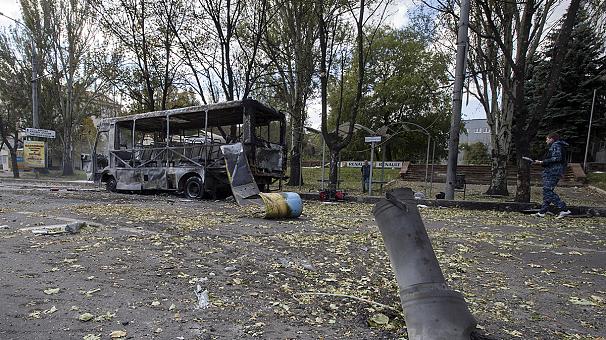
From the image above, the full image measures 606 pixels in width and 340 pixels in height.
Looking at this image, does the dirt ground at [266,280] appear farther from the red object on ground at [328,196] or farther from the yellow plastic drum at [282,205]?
the red object on ground at [328,196]

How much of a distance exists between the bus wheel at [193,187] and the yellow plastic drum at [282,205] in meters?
4.65

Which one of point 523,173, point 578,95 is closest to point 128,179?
point 523,173

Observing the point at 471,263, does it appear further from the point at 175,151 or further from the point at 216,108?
the point at 175,151

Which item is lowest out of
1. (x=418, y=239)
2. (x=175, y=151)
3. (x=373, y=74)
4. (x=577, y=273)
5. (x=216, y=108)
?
(x=577, y=273)

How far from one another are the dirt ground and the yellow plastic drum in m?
0.95

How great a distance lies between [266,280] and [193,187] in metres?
9.41

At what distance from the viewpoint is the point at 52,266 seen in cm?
405

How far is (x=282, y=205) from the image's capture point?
26.3 ft

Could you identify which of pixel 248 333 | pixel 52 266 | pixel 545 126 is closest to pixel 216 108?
pixel 52 266

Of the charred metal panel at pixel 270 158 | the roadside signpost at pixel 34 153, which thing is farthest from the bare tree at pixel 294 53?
the roadside signpost at pixel 34 153

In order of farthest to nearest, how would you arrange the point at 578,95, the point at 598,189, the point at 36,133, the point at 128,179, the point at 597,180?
1. the point at 578,95
2. the point at 36,133
3. the point at 597,180
4. the point at 598,189
5. the point at 128,179

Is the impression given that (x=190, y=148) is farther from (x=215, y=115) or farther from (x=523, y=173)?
(x=523, y=173)

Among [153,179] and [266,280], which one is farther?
[153,179]

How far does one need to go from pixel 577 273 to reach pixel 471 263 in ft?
3.75
